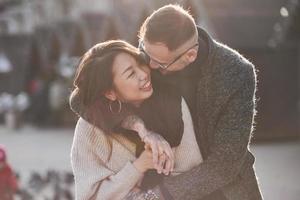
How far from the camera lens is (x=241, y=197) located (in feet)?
9.39

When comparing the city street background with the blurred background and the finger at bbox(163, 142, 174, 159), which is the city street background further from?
the finger at bbox(163, 142, 174, 159)

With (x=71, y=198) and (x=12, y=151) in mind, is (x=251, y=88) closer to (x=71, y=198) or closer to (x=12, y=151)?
(x=71, y=198)

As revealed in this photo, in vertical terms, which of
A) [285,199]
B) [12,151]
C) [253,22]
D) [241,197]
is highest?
[241,197]

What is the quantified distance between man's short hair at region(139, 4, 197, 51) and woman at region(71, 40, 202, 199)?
17 centimetres

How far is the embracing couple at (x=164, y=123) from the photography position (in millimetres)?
2783

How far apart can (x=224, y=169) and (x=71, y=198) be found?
5603 mm

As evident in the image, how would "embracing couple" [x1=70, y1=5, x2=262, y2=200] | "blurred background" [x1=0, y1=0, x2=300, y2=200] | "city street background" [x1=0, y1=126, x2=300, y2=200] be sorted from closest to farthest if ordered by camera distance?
"embracing couple" [x1=70, y1=5, x2=262, y2=200]
"city street background" [x1=0, y1=126, x2=300, y2=200]
"blurred background" [x1=0, y1=0, x2=300, y2=200]

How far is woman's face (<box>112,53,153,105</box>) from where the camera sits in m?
2.81

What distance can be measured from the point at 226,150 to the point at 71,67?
22820 millimetres

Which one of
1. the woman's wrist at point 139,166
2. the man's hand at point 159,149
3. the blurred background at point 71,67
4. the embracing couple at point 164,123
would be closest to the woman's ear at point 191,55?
the embracing couple at point 164,123

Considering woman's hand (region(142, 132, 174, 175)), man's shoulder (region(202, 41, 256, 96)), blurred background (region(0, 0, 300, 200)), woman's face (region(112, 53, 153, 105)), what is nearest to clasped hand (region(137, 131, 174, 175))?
woman's hand (region(142, 132, 174, 175))

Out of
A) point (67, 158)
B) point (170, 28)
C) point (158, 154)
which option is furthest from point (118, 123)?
point (67, 158)

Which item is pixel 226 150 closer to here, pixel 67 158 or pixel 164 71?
pixel 164 71

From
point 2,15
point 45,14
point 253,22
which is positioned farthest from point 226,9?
point 2,15
